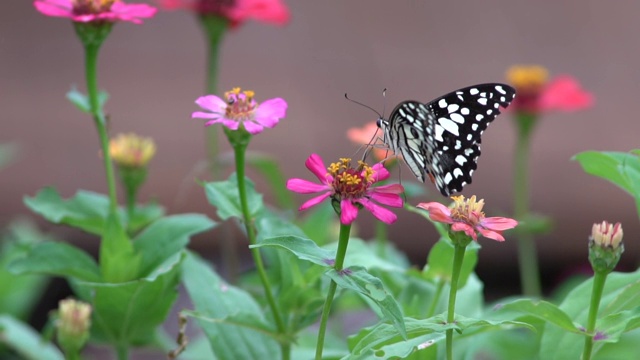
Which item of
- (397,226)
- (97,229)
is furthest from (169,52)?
(97,229)

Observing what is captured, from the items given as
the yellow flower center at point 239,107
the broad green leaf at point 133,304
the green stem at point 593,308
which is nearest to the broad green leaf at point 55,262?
the broad green leaf at point 133,304

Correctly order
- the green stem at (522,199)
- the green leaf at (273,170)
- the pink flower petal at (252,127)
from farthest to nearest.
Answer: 1. the green stem at (522,199)
2. the green leaf at (273,170)
3. the pink flower petal at (252,127)

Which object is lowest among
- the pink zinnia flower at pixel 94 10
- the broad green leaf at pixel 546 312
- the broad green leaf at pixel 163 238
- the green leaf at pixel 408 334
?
the broad green leaf at pixel 163 238

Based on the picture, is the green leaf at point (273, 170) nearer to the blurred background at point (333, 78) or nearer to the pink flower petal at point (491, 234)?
the pink flower petal at point (491, 234)

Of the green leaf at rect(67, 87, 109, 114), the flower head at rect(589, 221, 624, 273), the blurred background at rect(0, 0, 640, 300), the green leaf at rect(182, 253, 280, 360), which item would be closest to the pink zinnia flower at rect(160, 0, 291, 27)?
the green leaf at rect(67, 87, 109, 114)

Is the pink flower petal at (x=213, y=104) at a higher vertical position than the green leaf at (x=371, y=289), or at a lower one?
higher

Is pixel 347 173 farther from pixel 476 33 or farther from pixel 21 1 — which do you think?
pixel 21 1

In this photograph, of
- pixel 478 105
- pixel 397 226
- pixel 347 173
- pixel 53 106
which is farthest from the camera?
pixel 53 106
